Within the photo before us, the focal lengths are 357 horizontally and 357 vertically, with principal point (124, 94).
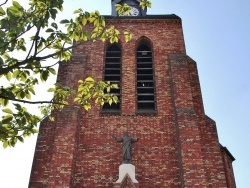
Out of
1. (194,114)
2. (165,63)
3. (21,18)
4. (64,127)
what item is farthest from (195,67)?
(21,18)

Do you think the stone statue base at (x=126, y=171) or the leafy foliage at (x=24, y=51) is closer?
the leafy foliage at (x=24, y=51)

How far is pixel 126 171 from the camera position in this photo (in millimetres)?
10438

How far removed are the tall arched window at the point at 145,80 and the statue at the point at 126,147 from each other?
219 cm

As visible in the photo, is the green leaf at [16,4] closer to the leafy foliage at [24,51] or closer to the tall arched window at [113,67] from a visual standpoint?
the leafy foliage at [24,51]

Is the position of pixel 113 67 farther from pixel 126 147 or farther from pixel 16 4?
pixel 16 4

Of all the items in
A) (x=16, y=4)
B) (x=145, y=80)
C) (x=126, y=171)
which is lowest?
(x=126, y=171)

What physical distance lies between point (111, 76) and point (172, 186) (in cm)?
550

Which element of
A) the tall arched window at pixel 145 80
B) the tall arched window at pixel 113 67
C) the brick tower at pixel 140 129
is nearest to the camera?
the brick tower at pixel 140 129

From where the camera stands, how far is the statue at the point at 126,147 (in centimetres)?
1078

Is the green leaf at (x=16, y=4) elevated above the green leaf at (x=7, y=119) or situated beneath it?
elevated above

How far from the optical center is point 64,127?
11.8 meters

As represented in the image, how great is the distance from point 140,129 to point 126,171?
7.58 ft

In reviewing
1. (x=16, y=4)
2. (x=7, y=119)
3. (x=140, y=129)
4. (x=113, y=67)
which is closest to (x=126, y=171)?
(x=140, y=129)

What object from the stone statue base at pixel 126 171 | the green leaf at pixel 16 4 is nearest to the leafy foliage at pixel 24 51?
the green leaf at pixel 16 4
